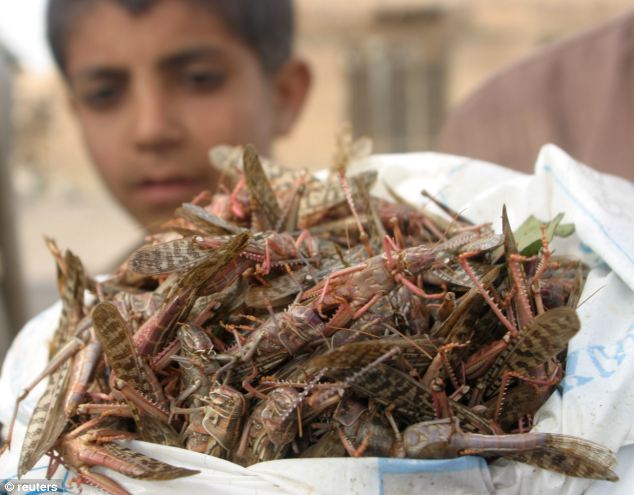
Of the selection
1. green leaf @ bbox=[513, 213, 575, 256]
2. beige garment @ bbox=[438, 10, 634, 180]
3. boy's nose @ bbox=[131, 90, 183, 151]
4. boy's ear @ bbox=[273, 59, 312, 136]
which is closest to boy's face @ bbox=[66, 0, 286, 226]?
boy's nose @ bbox=[131, 90, 183, 151]

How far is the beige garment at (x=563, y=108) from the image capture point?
5.55ft

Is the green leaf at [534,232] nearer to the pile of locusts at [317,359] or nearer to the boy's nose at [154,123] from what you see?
the pile of locusts at [317,359]

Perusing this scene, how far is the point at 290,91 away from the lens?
209 centimetres

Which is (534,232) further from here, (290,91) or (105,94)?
(290,91)

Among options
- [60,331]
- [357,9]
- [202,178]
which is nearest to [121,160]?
[202,178]

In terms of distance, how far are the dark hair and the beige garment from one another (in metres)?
0.71

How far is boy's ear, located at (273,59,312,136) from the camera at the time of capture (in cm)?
203

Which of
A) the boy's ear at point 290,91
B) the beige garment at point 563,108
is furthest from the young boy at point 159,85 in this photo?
the beige garment at point 563,108

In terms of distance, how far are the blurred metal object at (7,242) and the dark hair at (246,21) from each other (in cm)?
88

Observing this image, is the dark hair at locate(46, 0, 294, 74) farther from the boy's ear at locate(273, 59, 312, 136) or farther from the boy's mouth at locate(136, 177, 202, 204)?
the boy's mouth at locate(136, 177, 202, 204)

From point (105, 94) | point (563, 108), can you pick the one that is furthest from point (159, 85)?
point (563, 108)

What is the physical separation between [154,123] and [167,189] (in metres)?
0.21

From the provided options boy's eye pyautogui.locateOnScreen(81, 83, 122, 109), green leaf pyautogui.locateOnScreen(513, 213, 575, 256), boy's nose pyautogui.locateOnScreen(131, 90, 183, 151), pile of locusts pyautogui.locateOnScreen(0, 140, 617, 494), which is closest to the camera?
pile of locusts pyautogui.locateOnScreen(0, 140, 617, 494)

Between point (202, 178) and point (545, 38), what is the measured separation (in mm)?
7872
